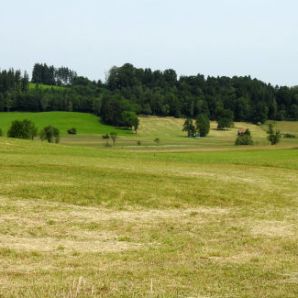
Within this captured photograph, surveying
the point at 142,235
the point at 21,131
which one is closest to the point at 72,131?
the point at 21,131

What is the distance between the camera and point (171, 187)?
1195 inches

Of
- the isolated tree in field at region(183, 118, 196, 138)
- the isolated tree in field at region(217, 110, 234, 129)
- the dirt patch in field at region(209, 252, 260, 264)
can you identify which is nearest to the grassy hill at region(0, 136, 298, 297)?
the dirt patch in field at region(209, 252, 260, 264)

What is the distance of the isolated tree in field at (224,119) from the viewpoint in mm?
170625

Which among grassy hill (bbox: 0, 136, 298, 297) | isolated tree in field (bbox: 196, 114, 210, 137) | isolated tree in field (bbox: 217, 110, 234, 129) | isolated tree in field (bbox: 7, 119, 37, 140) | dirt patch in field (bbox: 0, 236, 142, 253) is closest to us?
grassy hill (bbox: 0, 136, 298, 297)

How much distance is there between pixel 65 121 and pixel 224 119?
4863 centimetres

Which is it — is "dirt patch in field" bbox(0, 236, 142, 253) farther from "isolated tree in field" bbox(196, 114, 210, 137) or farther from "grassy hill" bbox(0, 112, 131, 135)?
"isolated tree in field" bbox(196, 114, 210, 137)

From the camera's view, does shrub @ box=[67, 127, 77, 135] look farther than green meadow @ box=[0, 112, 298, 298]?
Yes

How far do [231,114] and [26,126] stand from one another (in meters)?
84.3

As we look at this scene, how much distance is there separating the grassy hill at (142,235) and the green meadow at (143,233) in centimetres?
3

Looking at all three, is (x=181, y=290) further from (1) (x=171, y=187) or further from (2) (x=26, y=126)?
(2) (x=26, y=126)

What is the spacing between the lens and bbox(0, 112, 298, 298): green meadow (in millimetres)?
11695

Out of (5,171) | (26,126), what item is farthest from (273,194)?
(26,126)

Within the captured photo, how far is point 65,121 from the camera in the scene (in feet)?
548

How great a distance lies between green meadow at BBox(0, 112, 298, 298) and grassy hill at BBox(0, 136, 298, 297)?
0.03m
